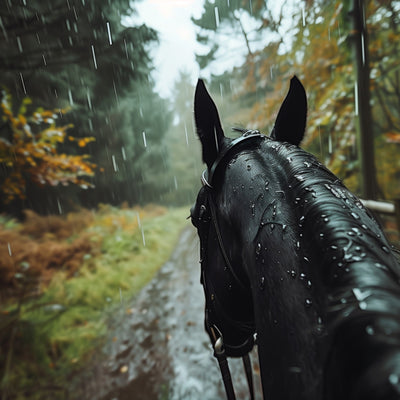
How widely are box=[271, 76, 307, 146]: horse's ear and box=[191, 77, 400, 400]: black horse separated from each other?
21cm

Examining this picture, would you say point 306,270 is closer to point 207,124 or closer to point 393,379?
point 393,379

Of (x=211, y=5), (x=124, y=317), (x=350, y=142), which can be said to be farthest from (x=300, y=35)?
(x=124, y=317)

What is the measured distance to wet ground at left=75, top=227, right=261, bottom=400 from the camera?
341cm

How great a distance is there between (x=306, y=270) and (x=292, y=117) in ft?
2.81

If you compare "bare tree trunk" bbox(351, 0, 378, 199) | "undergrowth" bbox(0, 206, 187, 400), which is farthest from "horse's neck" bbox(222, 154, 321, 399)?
"undergrowth" bbox(0, 206, 187, 400)

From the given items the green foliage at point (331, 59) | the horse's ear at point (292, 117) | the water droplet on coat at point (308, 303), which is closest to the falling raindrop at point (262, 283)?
the water droplet on coat at point (308, 303)

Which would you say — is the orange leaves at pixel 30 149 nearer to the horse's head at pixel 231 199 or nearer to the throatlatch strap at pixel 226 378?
the horse's head at pixel 231 199

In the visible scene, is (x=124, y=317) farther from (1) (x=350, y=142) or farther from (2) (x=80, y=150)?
(2) (x=80, y=150)

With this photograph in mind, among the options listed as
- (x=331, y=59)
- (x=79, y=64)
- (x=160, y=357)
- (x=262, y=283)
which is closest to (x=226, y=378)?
(x=262, y=283)

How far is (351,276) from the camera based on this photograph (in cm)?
51

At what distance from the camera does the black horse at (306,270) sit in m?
0.44

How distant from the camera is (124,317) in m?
5.31

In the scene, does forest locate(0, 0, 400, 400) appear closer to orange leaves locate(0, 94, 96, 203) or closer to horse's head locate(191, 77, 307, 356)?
orange leaves locate(0, 94, 96, 203)

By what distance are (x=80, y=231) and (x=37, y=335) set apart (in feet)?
13.6
